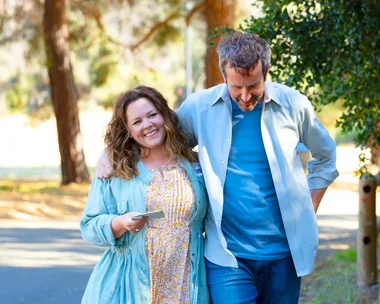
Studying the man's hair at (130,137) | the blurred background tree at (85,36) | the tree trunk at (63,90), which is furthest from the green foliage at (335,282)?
the tree trunk at (63,90)

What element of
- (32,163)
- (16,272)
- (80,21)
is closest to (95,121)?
(32,163)

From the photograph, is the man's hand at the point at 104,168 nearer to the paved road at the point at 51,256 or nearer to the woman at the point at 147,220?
the woman at the point at 147,220

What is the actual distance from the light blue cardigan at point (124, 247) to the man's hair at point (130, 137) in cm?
9

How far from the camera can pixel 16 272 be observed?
8.31 m

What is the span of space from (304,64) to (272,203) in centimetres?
272

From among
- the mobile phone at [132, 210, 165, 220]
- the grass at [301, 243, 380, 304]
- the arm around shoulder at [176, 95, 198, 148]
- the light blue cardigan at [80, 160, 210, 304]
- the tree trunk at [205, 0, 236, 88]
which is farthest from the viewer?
the tree trunk at [205, 0, 236, 88]

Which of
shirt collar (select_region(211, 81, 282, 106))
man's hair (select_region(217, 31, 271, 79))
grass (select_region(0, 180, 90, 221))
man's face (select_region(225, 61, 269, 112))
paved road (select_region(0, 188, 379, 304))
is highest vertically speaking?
man's hair (select_region(217, 31, 271, 79))

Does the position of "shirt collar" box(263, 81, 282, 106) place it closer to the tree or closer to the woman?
the woman

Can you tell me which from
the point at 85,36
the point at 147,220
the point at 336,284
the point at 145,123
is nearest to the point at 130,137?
the point at 145,123

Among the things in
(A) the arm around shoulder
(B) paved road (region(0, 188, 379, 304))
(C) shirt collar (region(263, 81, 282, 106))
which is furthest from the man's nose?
(B) paved road (region(0, 188, 379, 304))

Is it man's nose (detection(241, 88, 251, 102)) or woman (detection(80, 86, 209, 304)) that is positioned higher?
man's nose (detection(241, 88, 251, 102))

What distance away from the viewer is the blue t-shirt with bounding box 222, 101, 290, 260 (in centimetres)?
353

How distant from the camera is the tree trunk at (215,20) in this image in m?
13.4

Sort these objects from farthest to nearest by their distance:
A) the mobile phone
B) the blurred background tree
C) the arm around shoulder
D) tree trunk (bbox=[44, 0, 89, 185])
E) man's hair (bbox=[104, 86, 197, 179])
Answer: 1. the blurred background tree
2. tree trunk (bbox=[44, 0, 89, 185])
3. the arm around shoulder
4. man's hair (bbox=[104, 86, 197, 179])
5. the mobile phone
